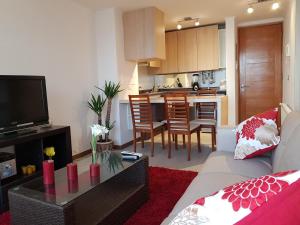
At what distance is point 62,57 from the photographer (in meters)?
3.60

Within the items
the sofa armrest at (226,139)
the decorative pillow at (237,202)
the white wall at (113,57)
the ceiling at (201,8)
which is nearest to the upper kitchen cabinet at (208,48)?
the ceiling at (201,8)

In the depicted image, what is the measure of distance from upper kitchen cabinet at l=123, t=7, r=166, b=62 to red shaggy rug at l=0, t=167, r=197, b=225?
85.0 inches

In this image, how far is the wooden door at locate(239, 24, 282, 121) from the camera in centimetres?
554

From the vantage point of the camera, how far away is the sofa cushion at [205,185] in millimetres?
1359

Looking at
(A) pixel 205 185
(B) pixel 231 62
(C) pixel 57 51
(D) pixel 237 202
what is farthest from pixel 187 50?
(D) pixel 237 202

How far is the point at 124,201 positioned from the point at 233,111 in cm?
382

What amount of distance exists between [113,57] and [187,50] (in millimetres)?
2279

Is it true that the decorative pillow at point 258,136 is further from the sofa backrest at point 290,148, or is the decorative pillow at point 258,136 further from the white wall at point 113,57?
the white wall at point 113,57

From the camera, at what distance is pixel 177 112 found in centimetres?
353

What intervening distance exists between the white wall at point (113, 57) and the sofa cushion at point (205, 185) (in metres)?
2.73

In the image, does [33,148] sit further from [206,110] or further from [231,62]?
[231,62]

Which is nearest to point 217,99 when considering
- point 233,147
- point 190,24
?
point 233,147

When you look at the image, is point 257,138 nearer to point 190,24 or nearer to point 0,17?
point 0,17

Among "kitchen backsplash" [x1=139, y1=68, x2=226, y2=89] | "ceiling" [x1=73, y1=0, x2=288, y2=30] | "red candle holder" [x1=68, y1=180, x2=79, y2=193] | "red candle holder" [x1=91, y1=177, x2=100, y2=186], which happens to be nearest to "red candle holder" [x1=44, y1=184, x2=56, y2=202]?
"red candle holder" [x1=68, y1=180, x2=79, y2=193]
